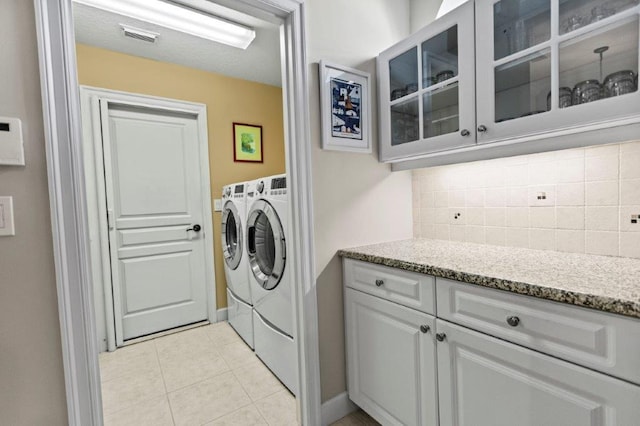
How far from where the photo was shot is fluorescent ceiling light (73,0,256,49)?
6.08ft

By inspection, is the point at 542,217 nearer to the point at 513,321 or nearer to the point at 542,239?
the point at 542,239

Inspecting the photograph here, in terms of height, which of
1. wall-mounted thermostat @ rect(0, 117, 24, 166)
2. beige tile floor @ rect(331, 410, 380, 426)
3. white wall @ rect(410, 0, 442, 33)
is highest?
white wall @ rect(410, 0, 442, 33)

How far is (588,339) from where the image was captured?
0.77 metres

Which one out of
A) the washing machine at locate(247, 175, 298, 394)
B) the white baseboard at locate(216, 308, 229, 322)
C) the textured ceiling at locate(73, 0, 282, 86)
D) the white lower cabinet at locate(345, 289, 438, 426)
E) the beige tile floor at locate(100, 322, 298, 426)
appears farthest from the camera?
the white baseboard at locate(216, 308, 229, 322)

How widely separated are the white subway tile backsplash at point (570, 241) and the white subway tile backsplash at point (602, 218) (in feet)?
0.16

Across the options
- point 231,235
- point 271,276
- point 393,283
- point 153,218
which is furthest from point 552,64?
point 153,218

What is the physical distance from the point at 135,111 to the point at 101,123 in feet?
0.94

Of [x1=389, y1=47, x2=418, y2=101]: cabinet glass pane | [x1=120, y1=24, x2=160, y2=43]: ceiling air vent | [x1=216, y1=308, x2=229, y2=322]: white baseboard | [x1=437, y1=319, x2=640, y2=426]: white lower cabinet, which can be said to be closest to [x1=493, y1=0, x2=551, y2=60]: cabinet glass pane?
[x1=389, y1=47, x2=418, y2=101]: cabinet glass pane

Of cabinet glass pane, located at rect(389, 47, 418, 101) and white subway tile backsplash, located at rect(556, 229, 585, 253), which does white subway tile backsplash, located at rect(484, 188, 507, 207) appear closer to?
white subway tile backsplash, located at rect(556, 229, 585, 253)

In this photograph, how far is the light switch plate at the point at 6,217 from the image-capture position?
2.83ft

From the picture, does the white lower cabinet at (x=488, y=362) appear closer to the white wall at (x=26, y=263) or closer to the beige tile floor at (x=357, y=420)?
the beige tile floor at (x=357, y=420)

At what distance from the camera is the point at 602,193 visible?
46.6 inches

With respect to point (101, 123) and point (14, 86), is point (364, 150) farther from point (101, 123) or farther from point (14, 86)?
point (101, 123)

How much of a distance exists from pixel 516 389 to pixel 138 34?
296 centimetres
